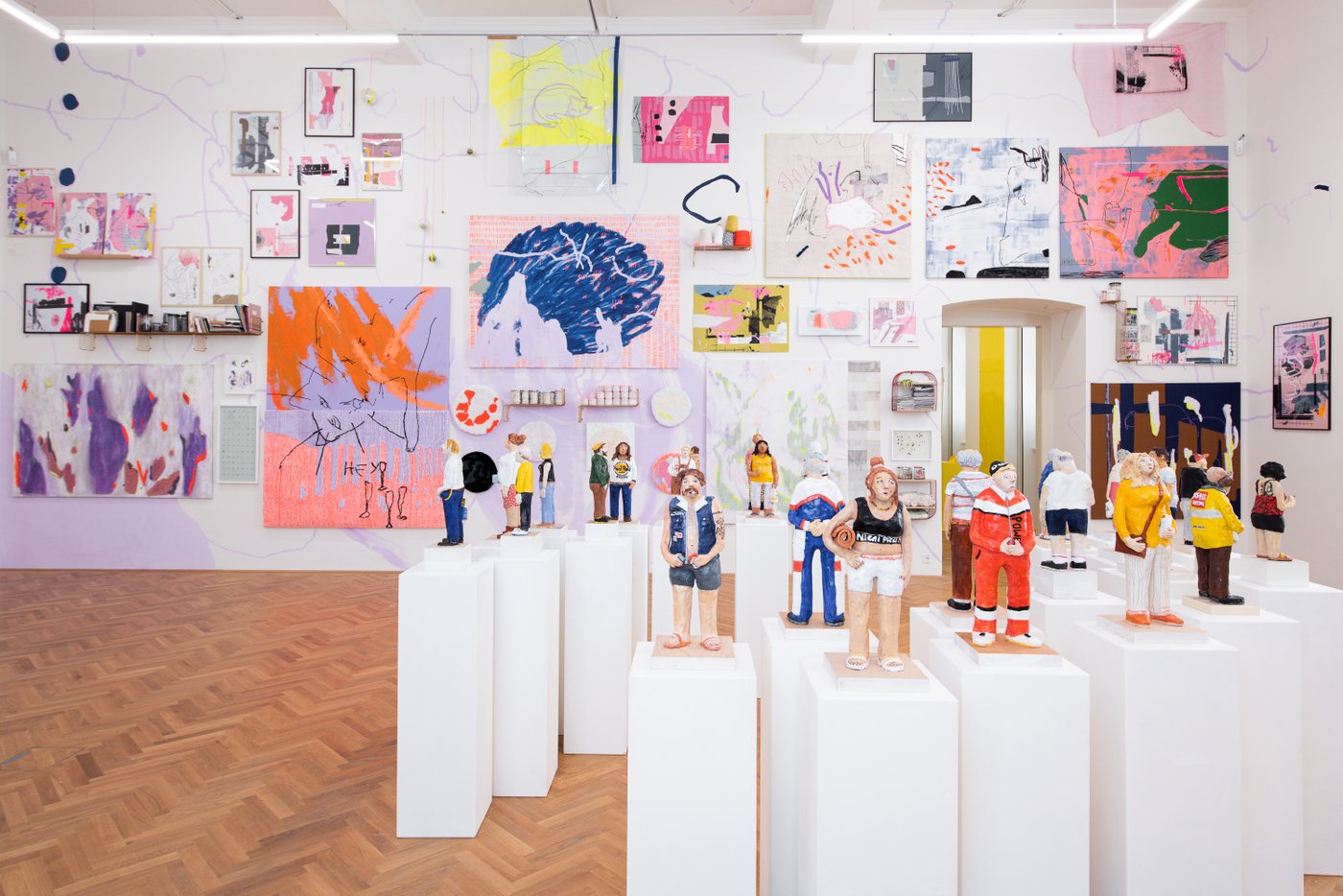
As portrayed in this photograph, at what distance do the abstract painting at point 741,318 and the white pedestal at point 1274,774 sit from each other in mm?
4813

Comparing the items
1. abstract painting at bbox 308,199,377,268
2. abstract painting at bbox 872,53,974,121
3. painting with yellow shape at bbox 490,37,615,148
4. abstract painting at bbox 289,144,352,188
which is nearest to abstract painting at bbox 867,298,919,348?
abstract painting at bbox 872,53,974,121

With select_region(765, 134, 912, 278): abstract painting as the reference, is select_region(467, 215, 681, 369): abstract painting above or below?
below

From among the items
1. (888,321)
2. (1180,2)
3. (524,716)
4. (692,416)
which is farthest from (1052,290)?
(524,716)

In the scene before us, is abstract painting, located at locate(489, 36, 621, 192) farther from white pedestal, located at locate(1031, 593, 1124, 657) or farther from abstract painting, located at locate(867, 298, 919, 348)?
white pedestal, located at locate(1031, 593, 1124, 657)

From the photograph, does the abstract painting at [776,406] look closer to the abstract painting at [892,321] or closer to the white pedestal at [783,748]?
the abstract painting at [892,321]

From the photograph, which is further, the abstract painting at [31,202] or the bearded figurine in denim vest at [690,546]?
the abstract painting at [31,202]

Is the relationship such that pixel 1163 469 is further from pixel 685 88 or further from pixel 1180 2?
pixel 685 88

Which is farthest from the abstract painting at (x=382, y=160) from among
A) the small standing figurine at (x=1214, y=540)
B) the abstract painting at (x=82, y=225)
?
the small standing figurine at (x=1214, y=540)

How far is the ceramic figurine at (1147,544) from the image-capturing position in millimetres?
2080

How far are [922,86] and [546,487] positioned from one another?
5545 mm

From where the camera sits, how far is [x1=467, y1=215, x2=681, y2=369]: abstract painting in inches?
257

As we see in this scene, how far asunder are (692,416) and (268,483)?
4.14 m

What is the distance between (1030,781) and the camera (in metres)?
1.74

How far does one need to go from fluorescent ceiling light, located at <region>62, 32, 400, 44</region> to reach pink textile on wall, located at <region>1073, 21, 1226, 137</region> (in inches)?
243
